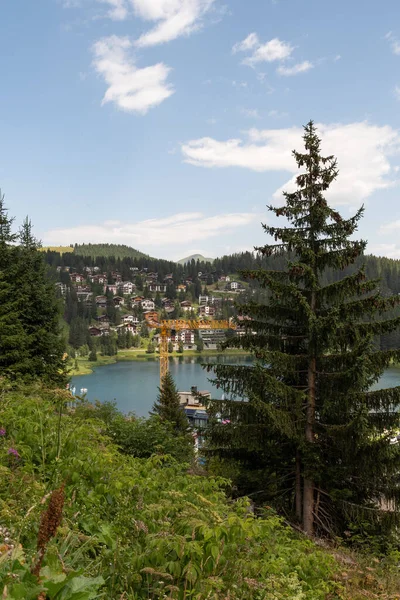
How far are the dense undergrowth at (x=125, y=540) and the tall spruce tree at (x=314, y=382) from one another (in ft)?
14.8

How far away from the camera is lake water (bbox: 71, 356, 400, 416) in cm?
5384

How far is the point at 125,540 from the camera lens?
2648mm

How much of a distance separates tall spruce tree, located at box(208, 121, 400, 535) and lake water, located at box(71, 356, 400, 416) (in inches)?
1310

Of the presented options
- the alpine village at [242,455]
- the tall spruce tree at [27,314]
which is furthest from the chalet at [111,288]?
the alpine village at [242,455]

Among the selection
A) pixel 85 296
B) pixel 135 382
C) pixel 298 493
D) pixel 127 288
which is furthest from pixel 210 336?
pixel 298 493

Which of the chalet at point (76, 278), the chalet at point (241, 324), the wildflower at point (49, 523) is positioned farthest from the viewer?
the chalet at point (76, 278)

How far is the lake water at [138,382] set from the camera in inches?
2120

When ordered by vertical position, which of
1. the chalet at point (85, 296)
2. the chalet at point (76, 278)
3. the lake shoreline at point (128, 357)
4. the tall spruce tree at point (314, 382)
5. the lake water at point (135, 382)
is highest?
the chalet at point (76, 278)

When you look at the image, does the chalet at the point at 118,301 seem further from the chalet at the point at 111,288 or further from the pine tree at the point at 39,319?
the pine tree at the point at 39,319

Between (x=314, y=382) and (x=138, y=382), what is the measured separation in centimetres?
6388

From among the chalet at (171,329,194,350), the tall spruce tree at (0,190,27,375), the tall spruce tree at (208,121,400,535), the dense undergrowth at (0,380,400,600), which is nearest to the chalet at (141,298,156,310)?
the chalet at (171,329,194,350)

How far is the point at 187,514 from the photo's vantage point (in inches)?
102

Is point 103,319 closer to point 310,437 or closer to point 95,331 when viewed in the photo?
point 95,331

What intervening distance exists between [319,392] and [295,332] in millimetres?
1417
